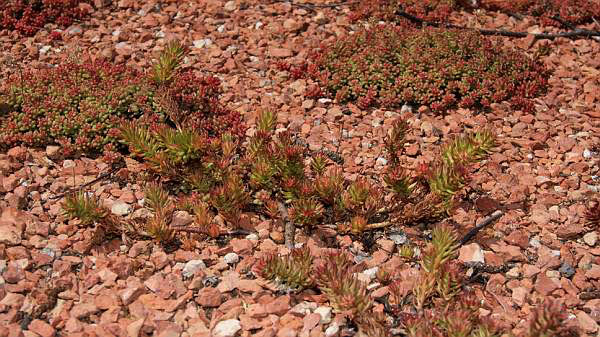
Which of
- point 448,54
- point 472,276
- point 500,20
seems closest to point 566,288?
point 472,276

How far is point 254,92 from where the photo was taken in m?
7.16

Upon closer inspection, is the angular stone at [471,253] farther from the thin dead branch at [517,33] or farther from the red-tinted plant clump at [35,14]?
the red-tinted plant clump at [35,14]

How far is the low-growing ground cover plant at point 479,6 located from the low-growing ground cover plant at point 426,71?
0.71m

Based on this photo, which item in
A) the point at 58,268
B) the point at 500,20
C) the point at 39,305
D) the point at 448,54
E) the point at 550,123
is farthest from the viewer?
the point at 500,20

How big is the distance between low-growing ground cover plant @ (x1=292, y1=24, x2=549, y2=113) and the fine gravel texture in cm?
17

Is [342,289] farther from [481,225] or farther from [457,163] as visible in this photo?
[481,225]

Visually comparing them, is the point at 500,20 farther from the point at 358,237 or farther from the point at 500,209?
the point at 358,237

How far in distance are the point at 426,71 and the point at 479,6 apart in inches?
82.4

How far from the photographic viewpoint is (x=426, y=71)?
731 cm

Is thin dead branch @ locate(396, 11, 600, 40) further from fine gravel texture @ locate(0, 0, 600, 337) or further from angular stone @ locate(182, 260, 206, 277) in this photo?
angular stone @ locate(182, 260, 206, 277)

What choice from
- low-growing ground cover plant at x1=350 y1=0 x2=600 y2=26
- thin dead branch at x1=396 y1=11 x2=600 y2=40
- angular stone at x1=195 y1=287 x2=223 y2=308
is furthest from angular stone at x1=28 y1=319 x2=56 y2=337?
thin dead branch at x1=396 y1=11 x2=600 y2=40

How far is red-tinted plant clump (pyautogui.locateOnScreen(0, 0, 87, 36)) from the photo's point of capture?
7.84m

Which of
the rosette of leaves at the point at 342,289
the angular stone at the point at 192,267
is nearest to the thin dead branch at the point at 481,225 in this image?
the rosette of leaves at the point at 342,289

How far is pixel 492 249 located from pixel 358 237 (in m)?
1.09
